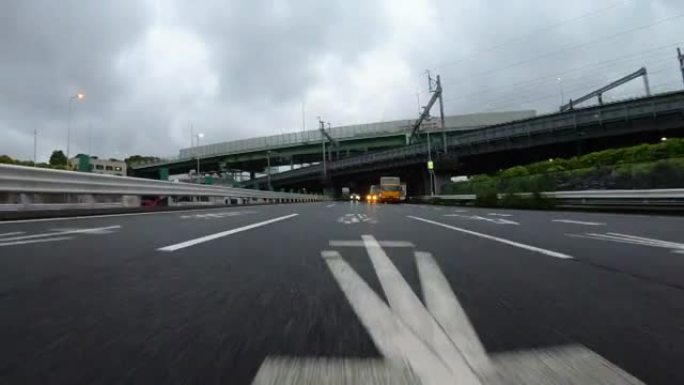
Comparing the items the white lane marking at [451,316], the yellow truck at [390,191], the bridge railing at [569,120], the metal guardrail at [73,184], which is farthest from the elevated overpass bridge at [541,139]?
the white lane marking at [451,316]

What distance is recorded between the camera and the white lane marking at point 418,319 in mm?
1803

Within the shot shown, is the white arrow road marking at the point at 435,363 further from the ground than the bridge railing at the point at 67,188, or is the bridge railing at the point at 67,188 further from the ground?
the bridge railing at the point at 67,188

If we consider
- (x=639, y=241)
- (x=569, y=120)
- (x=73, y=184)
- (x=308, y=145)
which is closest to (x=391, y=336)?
(x=639, y=241)

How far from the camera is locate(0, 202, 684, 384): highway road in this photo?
176 cm

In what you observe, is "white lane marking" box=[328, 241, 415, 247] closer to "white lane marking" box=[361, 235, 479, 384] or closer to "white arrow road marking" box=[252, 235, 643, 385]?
"white lane marking" box=[361, 235, 479, 384]

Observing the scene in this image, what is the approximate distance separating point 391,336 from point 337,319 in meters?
0.42

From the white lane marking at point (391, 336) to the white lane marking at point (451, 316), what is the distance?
0.16m

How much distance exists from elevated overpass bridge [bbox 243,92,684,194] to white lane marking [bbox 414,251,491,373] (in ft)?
172

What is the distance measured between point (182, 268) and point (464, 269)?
2627 millimetres

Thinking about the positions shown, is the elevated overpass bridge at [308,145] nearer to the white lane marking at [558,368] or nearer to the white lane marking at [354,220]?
the white lane marking at [354,220]

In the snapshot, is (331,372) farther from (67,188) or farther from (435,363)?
(67,188)

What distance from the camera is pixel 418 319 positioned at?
8.04 feet

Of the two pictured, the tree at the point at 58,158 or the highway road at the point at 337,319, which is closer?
the highway road at the point at 337,319

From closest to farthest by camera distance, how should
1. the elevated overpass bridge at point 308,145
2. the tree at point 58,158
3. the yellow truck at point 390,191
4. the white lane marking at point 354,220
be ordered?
the white lane marking at point 354,220
the yellow truck at point 390,191
the elevated overpass bridge at point 308,145
the tree at point 58,158
